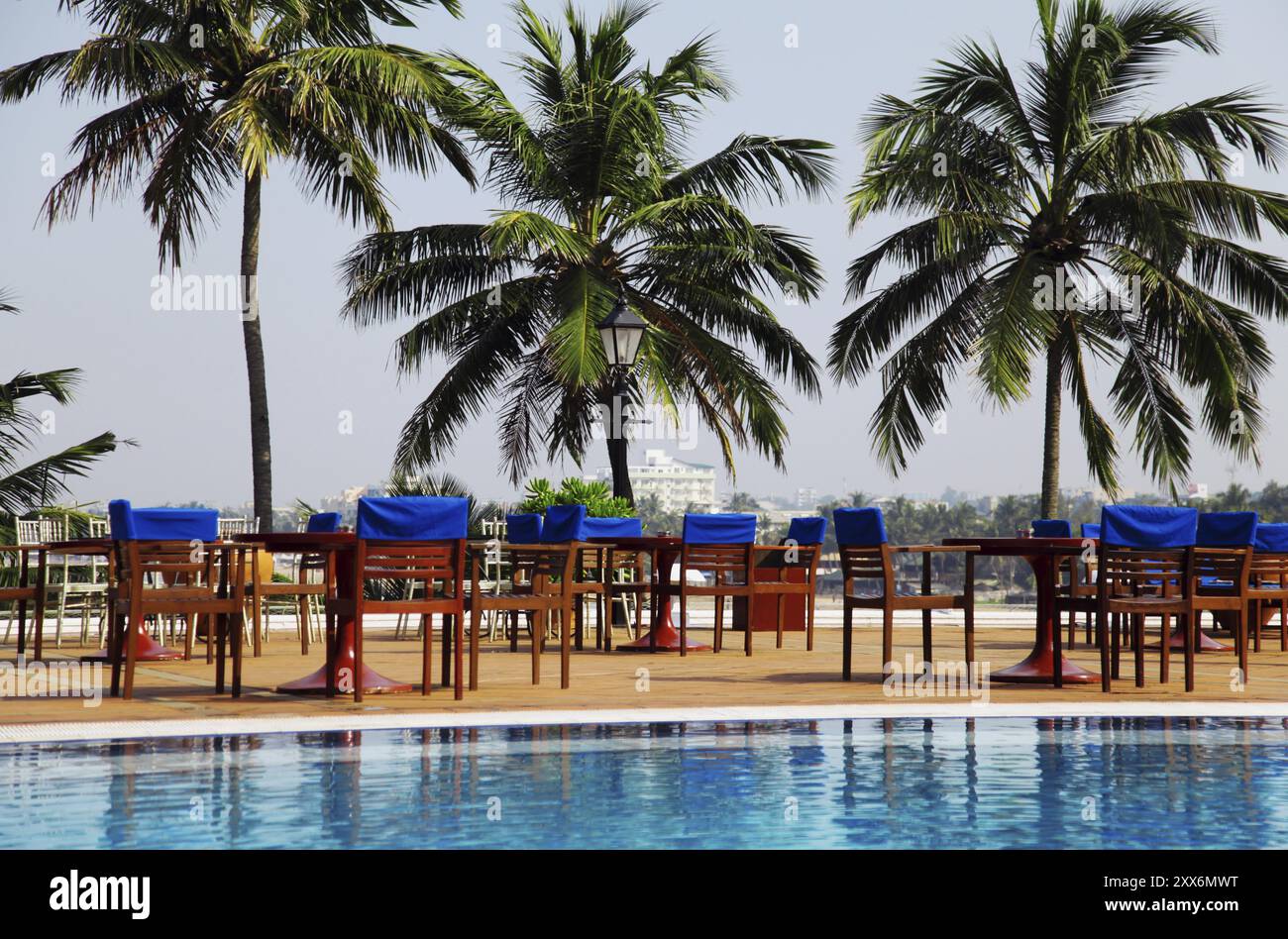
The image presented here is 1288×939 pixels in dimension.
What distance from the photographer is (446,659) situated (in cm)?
743

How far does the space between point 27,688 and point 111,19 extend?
33.3 ft

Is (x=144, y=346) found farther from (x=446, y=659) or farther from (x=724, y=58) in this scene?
(x=446, y=659)

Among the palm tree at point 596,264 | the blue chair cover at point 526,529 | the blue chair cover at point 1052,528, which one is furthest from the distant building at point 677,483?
the blue chair cover at point 526,529

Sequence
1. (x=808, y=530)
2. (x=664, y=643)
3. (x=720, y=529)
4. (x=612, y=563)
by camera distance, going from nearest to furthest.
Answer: (x=720, y=529)
(x=664, y=643)
(x=808, y=530)
(x=612, y=563)

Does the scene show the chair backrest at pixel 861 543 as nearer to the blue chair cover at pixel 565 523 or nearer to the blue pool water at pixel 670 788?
the blue chair cover at pixel 565 523

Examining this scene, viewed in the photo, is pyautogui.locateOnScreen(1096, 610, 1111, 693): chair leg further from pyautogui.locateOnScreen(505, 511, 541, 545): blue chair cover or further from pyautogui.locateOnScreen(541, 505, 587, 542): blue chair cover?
pyautogui.locateOnScreen(505, 511, 541, 545): blue chair cover

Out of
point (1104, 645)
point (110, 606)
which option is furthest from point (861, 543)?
point (110, 606)

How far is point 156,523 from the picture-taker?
6777 mm

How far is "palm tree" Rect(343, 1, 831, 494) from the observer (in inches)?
604

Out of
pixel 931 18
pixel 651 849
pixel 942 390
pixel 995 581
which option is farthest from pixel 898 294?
pixel 995 581

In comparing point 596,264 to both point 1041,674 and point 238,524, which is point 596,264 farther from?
point 1041,674

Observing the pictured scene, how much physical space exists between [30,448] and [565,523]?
7.94 metres

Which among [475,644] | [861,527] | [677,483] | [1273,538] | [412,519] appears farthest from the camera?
[677,483]

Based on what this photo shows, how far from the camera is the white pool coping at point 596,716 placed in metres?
5.56
